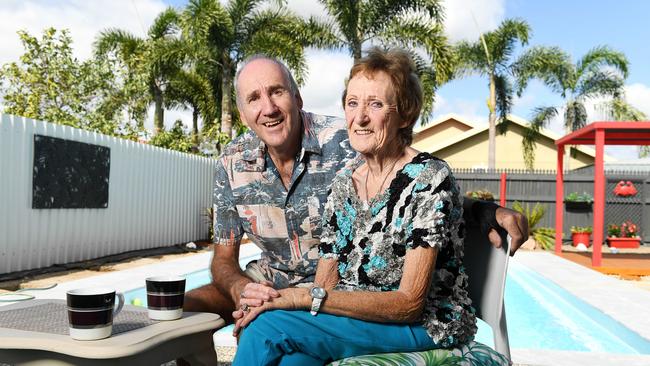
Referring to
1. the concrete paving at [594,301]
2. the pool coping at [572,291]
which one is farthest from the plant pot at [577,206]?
the pool coping at [572,291]

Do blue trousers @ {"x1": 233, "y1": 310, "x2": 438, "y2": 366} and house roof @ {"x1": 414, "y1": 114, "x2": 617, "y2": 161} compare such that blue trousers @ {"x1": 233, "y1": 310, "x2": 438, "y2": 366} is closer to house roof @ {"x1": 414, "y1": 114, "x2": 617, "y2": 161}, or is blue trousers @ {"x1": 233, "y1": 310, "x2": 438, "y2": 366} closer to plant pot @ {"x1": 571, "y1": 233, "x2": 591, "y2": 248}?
plant pot @ {"x1": 571, "y1": 233, "x2": 591, "y2": 248}

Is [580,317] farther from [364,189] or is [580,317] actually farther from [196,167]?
[196,167]

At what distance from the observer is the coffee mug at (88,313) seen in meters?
1.46

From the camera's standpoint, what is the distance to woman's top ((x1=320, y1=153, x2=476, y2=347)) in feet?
5.26

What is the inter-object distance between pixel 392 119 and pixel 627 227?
14.8m

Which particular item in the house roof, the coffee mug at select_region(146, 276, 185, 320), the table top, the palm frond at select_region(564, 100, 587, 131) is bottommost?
the table top

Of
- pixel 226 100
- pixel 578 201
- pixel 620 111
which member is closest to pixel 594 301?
pixel 578 201

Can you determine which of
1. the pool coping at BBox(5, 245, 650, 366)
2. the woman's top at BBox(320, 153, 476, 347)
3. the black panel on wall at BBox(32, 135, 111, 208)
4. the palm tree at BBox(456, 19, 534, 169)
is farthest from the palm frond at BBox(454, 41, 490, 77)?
the woman's top at BBox(320, 153, 476, 347)

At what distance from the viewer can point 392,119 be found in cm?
181

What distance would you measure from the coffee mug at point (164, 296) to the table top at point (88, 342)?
2 cm

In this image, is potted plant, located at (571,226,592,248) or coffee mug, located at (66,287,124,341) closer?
coffee mug, located at (66,287,124,341)

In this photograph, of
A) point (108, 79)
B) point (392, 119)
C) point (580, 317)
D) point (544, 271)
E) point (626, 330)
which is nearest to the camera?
point (392, 119)

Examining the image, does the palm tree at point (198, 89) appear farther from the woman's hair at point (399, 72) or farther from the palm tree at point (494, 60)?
the woman's hair at point (399, 72)

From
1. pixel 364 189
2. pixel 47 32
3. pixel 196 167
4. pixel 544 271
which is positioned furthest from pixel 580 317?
pixel 47 32
